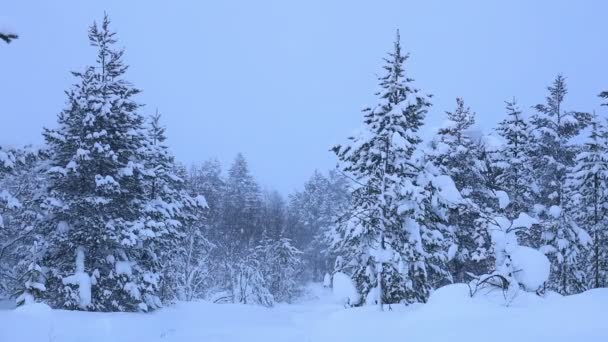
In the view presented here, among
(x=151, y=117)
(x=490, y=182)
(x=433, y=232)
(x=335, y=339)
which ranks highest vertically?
(x=151, y=117)

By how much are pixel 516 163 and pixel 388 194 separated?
10068 millimetres

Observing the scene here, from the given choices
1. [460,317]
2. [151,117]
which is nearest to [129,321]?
[460,317]

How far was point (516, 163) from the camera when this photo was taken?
1003 inches

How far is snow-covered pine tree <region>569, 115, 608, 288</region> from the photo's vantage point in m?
25.6

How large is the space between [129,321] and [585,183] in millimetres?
21551

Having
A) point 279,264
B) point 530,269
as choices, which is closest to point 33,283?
point 530,269

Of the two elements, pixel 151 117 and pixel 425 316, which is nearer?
pixel 425 316

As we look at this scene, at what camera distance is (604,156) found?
83.0 ft

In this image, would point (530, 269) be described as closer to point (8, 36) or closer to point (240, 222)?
point (8, 36)

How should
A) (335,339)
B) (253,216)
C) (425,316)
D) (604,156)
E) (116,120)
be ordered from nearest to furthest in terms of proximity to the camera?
1. (425,316)
2. (335,339)
3. (116,120)
4. (604,156)
5. (253,216)

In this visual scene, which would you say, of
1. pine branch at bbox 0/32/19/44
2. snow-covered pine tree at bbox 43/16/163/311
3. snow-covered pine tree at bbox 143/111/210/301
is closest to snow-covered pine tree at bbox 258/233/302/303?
snow-covered pine tree at bbox 143/111/210/301

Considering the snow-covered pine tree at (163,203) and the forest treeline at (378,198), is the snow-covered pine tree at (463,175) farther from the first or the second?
the snow-covered pine tree at (163,203)

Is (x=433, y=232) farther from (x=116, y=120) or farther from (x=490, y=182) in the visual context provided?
(x=116, y=120)

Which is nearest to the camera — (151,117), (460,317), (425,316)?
(460,317)
